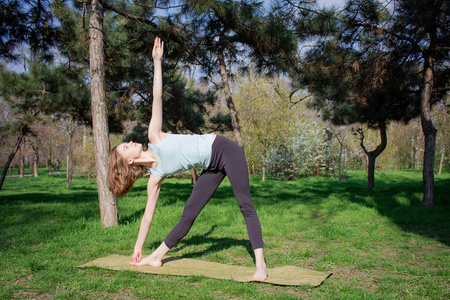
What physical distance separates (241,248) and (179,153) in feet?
5.22

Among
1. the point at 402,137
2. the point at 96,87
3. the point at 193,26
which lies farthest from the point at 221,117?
the point at 402,137

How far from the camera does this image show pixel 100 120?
15.7 feet

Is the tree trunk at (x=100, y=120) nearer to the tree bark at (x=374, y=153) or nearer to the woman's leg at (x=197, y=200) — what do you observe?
the woman's leg at (x=197, y=200)

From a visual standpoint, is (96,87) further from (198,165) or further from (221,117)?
(221,117)

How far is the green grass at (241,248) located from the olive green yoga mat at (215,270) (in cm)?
7

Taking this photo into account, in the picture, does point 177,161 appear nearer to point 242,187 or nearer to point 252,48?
point 242,187

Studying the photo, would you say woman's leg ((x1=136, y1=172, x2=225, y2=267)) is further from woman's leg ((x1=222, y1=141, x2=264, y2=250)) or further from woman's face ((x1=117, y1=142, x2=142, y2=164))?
woman's face ((x1=117, y1=142, x2=142, y2=164))

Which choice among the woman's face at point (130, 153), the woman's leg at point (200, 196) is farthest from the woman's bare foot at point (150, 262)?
the woman's face at point (130, 153)

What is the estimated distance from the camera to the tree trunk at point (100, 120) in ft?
15.4

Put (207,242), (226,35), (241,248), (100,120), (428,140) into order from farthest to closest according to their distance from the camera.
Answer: (226,35), (428,140), (100,120), (207,242), (241,248)

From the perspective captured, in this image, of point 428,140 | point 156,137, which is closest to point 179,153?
point 156,137

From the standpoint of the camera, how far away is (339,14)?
6000mm

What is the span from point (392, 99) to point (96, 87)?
24.3 ft

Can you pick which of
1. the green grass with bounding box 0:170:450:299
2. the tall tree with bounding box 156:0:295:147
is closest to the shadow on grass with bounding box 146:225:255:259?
the green grass with bounding box 0:170:450:299
